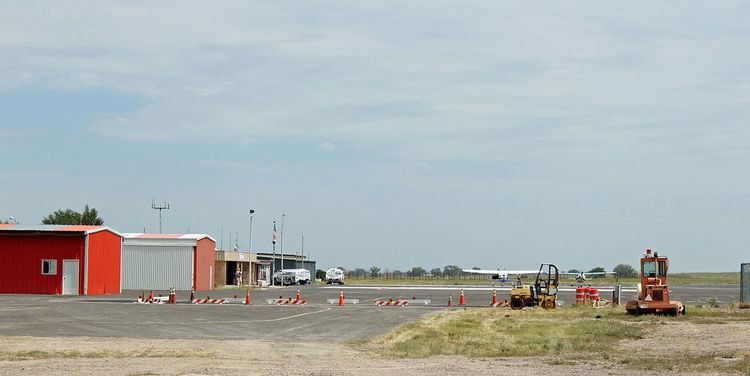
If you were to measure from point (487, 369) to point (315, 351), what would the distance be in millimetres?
5525

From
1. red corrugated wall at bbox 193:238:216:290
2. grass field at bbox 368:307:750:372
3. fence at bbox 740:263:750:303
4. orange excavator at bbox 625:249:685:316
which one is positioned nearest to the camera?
grass field at bbox 368:307:750:372

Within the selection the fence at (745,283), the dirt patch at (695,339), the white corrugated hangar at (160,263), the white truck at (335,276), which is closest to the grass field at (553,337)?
the dirt patch at (695,339)

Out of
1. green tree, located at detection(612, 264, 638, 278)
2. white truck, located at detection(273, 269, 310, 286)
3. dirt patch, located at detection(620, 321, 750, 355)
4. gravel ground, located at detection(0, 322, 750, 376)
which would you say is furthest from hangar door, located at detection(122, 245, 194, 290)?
green tree, located at detection(612, 264, 638, 278)

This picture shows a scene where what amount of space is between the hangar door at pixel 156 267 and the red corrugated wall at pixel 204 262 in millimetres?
624

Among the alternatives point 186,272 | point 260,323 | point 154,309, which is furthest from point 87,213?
point 260,323

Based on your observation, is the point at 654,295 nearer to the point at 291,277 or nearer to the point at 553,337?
the point at 553,337

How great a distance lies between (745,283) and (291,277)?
192 ft

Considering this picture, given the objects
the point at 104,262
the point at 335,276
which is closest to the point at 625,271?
the point at 335,276

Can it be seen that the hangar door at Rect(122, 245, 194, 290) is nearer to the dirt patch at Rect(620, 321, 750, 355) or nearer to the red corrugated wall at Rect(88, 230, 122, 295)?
the red corrugated wall at Rect(88, 230, 122, 295)

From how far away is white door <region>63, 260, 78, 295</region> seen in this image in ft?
197

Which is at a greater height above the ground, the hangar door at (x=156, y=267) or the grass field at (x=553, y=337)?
the hangar door at (x=156, y=267)

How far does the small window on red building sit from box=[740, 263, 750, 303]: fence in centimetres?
3993

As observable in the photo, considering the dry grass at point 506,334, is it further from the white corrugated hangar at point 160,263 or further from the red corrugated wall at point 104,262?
the white corrugated hangar at point 160,263

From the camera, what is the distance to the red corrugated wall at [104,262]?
2424 inches
